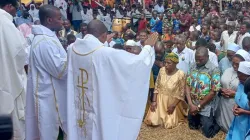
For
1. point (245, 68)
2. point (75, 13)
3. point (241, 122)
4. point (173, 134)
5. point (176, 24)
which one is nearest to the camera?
point (241, 122)

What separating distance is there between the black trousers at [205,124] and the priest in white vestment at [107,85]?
96.1 inches

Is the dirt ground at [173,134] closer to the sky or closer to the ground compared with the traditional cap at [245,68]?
closer to the ground

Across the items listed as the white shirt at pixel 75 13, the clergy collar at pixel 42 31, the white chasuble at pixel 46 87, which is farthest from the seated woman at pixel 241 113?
the white shirt at pixel 75 13

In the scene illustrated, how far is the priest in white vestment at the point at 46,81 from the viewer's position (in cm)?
419

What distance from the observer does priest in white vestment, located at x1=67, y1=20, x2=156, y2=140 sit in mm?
3920

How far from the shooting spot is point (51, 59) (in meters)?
4.13

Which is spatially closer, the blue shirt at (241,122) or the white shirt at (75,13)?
the blue shirt at (241,122)

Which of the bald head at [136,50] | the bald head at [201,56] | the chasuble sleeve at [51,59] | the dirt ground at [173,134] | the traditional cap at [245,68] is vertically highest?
the chasuble sleeve at [51,59]

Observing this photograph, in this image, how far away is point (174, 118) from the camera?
679 centimetres

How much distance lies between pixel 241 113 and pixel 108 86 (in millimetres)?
1454

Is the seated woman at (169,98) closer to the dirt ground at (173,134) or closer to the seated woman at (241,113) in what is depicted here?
the dirt ground at (173,134)

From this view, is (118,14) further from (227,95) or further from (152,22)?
(227,95)

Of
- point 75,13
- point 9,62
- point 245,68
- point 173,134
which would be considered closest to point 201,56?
point 173,134

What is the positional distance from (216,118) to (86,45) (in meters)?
3.17
